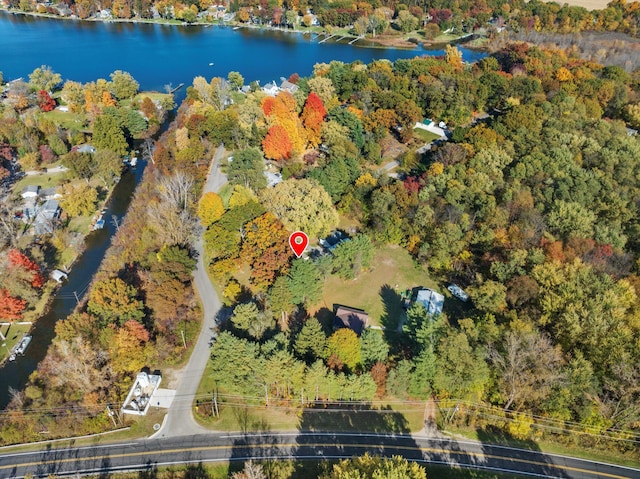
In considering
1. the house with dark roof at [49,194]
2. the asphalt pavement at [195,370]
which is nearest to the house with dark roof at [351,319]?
the asphalt pavement at [195,370]

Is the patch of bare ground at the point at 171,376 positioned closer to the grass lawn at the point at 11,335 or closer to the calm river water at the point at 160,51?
the grass lawn at the point at 11,335

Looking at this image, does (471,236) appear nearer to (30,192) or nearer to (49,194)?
(49,194)

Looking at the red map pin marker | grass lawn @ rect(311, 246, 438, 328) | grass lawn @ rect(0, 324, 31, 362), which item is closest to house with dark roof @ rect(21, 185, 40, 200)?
grass lawn @ rect(0, 324, 31, 362)

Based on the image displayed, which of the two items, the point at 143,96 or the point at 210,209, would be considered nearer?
the point at 210,209

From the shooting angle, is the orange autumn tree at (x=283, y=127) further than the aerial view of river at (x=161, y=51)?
No

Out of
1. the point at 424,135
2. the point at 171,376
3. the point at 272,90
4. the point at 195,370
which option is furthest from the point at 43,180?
the point at 424,135

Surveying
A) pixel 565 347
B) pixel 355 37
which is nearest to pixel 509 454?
pixel 565 347

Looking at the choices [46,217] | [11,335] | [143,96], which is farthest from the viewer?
[143,96]

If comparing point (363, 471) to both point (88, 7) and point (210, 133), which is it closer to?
point (210, 133)
